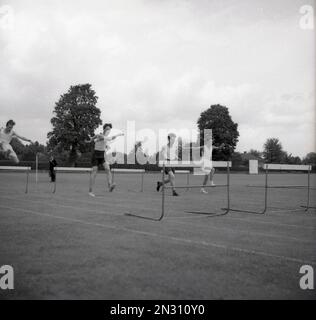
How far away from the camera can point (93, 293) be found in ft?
12.6

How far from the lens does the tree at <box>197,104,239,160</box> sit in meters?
87.4

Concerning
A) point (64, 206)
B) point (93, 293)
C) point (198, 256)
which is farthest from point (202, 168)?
point (93, 293)

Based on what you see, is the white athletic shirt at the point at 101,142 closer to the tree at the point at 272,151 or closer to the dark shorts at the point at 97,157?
the dark shorts at the point at 97,157

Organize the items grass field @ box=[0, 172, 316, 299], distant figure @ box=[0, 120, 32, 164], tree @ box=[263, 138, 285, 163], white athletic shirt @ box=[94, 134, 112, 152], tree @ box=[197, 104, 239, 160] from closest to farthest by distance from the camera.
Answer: grass field @ box=[0, 172, 316, 299], distant figure @ box=[0, 120, 32, 164], white athletic shirt @ box=[94, 134, 112, 152], tree @ box=[197, 104, 239, 160], tree @ box=[263, 138, 285, 163]

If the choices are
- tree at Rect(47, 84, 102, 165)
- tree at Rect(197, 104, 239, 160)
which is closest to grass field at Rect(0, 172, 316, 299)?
tree at Rect(47, 84, 102, 165)

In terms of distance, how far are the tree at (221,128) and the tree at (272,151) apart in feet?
166

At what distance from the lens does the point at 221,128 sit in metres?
87.8

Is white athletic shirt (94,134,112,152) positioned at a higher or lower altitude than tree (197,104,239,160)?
lower

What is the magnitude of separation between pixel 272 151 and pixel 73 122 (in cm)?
8385

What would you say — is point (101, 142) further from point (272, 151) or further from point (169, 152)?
point (272, 151)

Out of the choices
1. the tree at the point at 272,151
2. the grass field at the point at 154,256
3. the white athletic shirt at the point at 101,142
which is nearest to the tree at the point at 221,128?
the tree at the point at 272,151

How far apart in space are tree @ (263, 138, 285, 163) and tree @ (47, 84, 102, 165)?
77.6 meters

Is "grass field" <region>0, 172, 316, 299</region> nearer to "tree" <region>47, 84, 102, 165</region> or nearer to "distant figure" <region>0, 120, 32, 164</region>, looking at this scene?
"distant figure" <region>0, 120, 32, 164</region>
